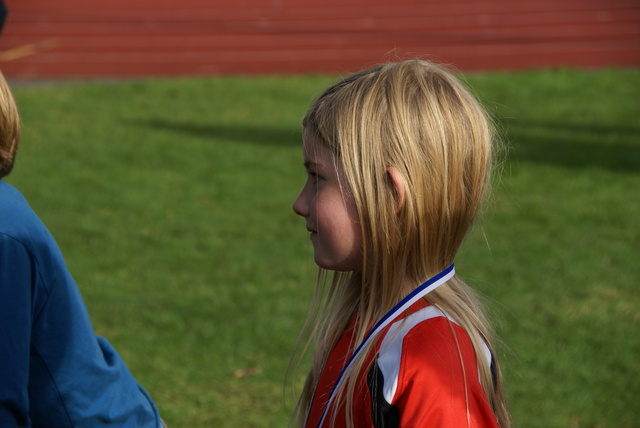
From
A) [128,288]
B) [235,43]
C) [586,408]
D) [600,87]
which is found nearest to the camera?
[586,408]

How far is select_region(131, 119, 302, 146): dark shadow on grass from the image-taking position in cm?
927

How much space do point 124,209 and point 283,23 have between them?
8.48m

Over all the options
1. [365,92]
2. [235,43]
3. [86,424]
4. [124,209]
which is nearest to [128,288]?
[124,209]

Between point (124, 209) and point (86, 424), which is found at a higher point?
point (86, 424)

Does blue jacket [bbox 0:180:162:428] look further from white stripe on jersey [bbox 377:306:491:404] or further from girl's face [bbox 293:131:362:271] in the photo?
white stripe on jersey [bbox 377:306:491:404]

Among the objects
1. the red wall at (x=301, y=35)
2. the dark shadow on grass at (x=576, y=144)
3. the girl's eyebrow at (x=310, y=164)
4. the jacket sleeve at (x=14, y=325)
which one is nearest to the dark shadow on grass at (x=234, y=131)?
the dark shadow on grass at (x=576, y=144)

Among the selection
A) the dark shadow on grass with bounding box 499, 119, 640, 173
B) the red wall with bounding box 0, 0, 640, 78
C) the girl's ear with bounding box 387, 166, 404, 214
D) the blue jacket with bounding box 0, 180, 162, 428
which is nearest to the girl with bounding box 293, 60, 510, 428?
the girl's ear with bounding box 387, 166, 404, 214

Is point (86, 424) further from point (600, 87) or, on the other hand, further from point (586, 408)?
point (600, 87)

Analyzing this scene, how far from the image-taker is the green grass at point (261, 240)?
4320 mm

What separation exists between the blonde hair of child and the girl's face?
2.58ft

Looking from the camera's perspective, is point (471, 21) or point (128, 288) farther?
point (471, 21)

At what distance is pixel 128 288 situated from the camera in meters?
5.57

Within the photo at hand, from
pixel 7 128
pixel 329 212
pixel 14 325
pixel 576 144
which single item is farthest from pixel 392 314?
pixel 576 144

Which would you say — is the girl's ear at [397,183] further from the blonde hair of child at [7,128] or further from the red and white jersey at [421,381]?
the blonde hair of child at [7,128]
